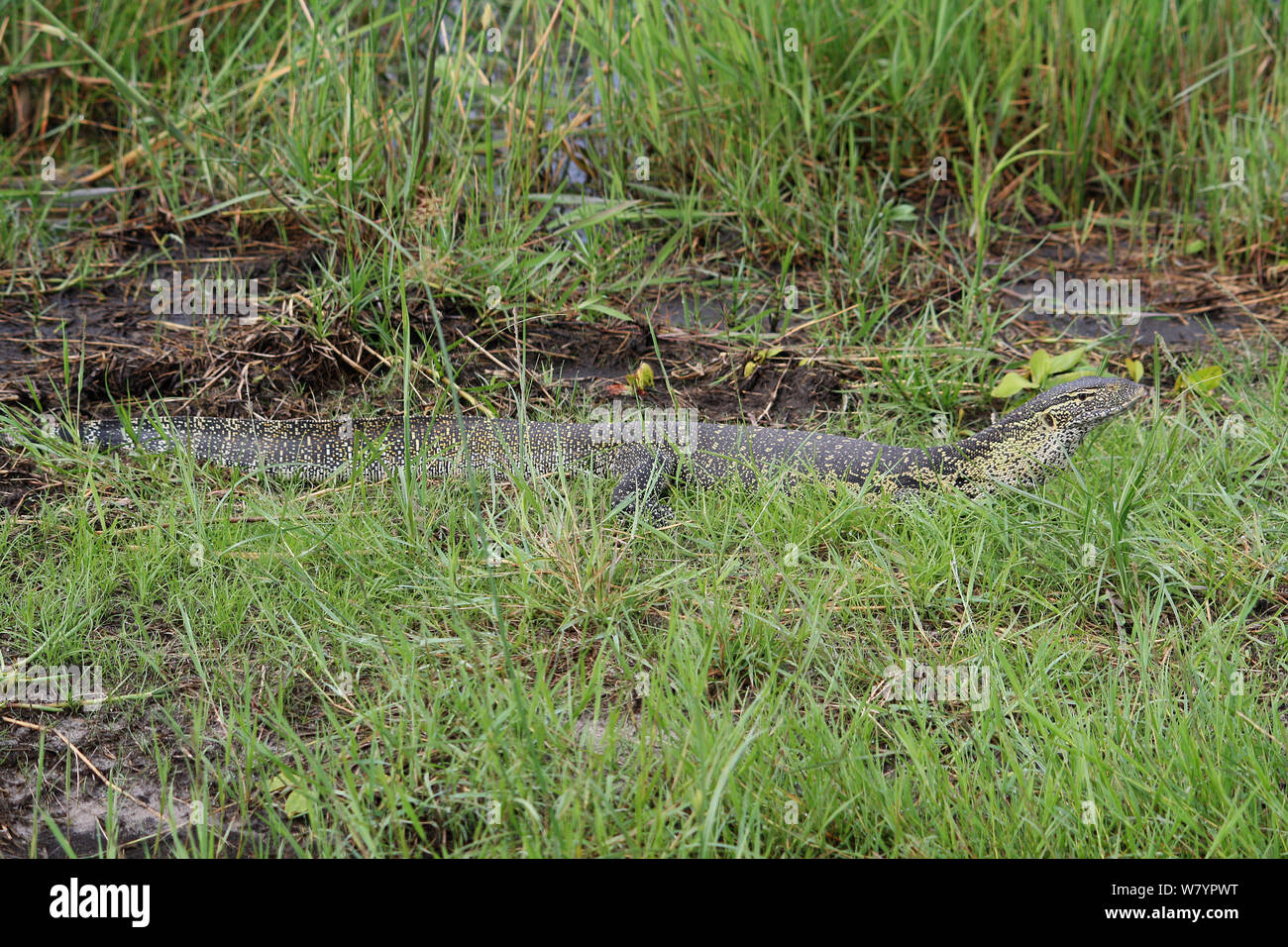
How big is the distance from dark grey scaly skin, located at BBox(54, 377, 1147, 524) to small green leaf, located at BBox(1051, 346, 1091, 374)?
63 cm

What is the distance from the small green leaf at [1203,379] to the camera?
18.3 ft

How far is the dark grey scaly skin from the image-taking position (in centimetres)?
494

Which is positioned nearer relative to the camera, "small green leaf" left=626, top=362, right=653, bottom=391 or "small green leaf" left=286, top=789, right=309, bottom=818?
"small green leaf" left=286, top=789, right=309, bottom=818

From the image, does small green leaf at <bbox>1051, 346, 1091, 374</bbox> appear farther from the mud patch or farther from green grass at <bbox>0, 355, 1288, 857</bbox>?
the mud patch

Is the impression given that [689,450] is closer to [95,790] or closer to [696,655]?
[696,655]

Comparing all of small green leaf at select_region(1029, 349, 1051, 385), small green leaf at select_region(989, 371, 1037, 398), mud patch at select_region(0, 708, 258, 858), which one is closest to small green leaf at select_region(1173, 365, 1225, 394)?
Result: small green leaf at select_region(1029, 349, 1051, 385)

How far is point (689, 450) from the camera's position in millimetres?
5180

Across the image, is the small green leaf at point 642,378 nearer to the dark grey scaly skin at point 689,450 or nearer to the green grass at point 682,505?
the green grass at point 682,505

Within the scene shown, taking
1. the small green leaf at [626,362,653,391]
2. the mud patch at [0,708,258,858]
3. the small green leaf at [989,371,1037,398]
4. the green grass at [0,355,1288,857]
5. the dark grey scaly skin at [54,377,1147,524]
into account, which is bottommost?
the mud patch at [0,708,258,858]

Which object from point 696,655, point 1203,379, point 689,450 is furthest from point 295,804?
point 1203,379

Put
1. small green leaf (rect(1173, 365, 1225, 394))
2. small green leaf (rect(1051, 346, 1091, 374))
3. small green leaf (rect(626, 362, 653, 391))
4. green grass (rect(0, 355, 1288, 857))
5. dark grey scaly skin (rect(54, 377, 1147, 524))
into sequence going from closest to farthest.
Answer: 1. green grass (rect(0, 355, 1288, 857))
2. dark grey scaly skin (rect(54, 377, 1147, 524))
3. small green leaf (rect(1173, 365, 1225, 394))
4. small green leaf (rect(1051, 346, 1091, 374))
5. small green leaf (rect(626, 362, 653, 391))

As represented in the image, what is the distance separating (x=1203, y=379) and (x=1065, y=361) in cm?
69

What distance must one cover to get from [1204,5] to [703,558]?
6083 millimetres

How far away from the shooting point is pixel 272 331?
586 centimetres
